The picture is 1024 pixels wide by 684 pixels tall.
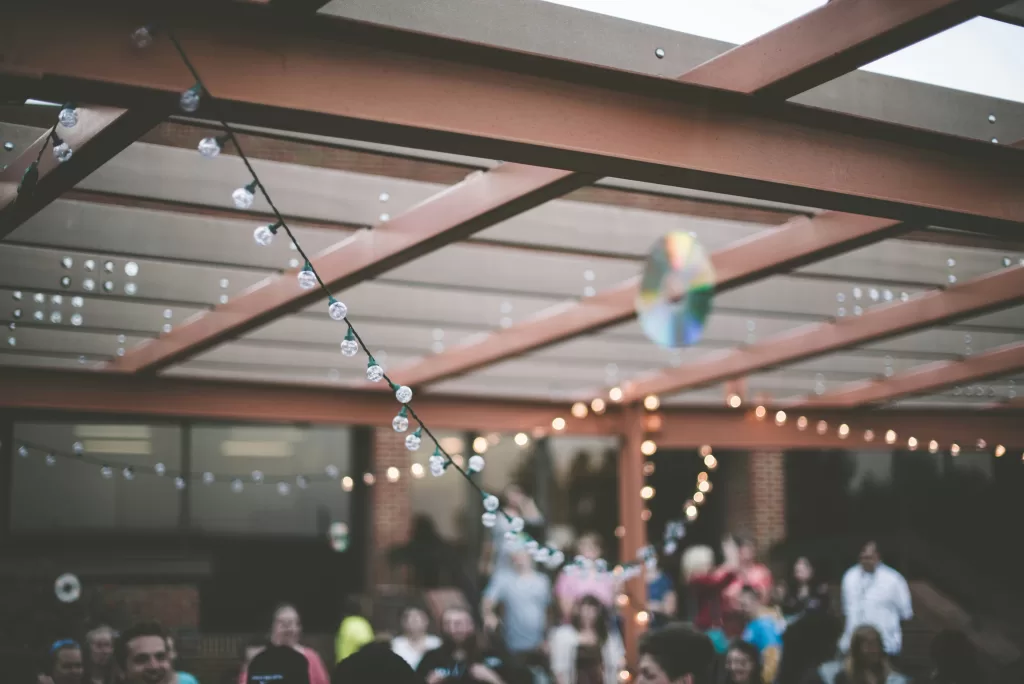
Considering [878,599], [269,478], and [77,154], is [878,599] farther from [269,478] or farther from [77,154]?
[77,154]

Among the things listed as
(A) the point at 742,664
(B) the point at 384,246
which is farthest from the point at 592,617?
(B) the point at 384,246

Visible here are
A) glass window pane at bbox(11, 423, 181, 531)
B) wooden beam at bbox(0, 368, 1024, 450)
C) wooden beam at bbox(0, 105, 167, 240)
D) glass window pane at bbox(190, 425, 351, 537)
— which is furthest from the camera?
glass window pane at bbox(190, 425, 351, 537)

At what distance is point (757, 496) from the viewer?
477 inches

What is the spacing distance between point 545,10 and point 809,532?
33.0ft

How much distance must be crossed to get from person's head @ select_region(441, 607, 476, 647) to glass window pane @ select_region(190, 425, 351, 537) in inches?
166

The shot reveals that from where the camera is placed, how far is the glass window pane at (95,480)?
28.5 feet

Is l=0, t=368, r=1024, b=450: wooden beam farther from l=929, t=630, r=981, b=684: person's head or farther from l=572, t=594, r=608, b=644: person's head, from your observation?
l=572, t=594, r=608, b=644: person's head

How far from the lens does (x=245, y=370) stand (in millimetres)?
7211

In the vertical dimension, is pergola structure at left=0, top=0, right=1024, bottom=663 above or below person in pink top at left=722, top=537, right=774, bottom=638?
above

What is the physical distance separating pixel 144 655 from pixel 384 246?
1867 millimetres

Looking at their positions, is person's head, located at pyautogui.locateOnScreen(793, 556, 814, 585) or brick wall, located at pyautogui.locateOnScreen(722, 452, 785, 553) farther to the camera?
brick wall, located at pyautogui.locateOnScreen(722, 452, 785, 553)

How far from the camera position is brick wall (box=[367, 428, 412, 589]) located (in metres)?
10.2

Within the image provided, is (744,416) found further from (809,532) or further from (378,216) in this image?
(378,216)

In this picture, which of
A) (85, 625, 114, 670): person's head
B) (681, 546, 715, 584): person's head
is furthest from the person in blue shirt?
(85, 625, 114, 670): person's head
